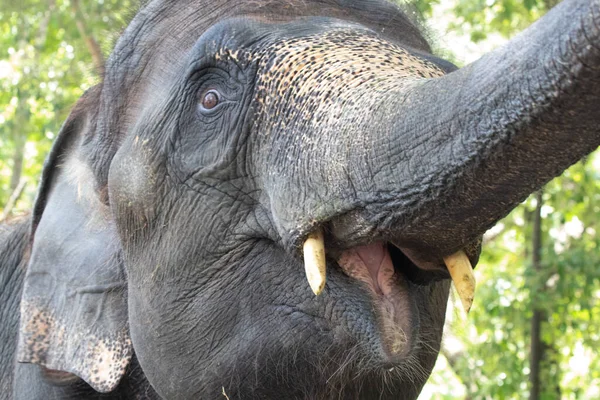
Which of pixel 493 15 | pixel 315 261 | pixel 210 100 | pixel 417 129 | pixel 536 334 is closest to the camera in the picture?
pixel 417 129

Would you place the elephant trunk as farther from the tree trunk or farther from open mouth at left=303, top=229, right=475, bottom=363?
the tree trunk

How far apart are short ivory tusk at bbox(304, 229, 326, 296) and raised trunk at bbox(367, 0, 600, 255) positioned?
155mm

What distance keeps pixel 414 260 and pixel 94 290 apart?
1.18m

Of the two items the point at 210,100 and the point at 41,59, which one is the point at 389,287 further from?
the point at 41,59

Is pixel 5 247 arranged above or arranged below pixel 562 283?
above

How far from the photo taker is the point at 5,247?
3.70 meters

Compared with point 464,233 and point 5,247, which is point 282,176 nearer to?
point 464,233

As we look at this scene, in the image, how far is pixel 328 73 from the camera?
2186mm

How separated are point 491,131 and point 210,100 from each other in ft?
3.32

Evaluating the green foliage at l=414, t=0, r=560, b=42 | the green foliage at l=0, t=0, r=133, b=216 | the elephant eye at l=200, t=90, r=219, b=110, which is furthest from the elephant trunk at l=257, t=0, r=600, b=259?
the green foliage at l=0, t=0, r=133, b=216

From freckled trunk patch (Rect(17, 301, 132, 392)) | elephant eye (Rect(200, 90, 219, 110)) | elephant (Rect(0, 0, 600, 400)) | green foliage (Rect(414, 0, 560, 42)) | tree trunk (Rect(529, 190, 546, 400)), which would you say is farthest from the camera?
tree trunk (Rect(529, 190, 546, 400))

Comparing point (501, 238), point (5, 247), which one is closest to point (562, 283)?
point (501, 238)

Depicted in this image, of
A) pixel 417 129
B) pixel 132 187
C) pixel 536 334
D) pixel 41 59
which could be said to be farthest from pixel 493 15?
pixel 417 129

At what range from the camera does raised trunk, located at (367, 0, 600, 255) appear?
1477 mm
